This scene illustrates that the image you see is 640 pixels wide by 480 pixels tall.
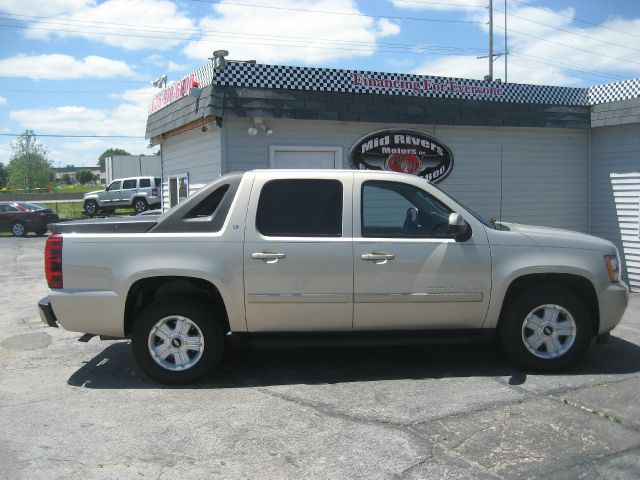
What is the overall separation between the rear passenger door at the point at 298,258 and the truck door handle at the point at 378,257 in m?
0.13

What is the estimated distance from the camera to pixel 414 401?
4816mm

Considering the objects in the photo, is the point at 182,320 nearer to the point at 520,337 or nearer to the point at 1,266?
the point at 520,337

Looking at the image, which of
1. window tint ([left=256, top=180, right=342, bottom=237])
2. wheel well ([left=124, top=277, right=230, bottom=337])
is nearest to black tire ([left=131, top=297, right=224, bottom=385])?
wheel well ([left=124, top=277, right=230, bottom=337])

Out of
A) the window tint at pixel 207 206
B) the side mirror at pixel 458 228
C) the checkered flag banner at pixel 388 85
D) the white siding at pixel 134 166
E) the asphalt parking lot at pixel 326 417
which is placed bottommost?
the asphalt parking lot at pixel 326 417

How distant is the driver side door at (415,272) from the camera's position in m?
5.15

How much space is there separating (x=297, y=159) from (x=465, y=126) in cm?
315

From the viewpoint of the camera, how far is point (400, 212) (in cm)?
553

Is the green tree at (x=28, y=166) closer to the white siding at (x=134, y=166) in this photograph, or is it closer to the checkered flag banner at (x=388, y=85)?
the white siding at (x=134, y=166)

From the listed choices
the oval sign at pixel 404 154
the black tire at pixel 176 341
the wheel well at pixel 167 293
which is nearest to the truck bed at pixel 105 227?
the wheel well at pixel 167 293

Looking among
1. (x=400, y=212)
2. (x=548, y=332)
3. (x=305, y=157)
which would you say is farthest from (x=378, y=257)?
(x=305, y=157)

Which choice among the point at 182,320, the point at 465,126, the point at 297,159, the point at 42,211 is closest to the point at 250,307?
the point at 182,320

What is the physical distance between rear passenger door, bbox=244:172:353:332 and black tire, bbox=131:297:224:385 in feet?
1.19

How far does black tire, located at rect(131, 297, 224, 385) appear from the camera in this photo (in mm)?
5105

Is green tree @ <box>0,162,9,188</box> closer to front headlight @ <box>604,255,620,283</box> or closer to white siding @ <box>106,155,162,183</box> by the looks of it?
white siding @ <box>106,155,162,183</box>
